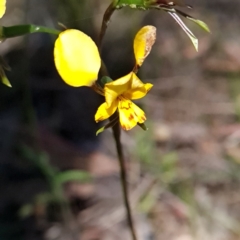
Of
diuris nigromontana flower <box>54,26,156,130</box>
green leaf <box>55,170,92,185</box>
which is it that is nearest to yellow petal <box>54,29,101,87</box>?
diuris nigromontana flower <box>54,26,156,130</box>

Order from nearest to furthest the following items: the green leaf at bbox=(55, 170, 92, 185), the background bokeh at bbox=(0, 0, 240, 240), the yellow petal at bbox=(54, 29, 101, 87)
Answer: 1. the yellow petal at bbox=(54, 29, 101, 87)
2. the green leaf at bbox=(55, 170, 92, 185)
3. the background bokeh at bbox=(0, 0, 240, 240)

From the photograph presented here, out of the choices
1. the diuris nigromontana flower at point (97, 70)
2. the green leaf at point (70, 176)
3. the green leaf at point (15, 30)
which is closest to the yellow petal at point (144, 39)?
the diuris nigromontana flower at point (97, 70)

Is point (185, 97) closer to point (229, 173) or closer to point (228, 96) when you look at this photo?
point (228, 96)

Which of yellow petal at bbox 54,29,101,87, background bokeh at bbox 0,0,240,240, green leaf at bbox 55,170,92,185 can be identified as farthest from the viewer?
background bokeh at bbox 0,0,240,240

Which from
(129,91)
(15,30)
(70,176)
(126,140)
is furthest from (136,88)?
(126,140)

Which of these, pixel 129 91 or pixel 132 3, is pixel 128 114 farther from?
pixel 132 3

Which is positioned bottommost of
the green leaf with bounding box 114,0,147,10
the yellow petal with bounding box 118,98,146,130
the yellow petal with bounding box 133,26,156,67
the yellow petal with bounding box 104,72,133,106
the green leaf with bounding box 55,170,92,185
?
the green leaf with bounding box 55,170,92,185

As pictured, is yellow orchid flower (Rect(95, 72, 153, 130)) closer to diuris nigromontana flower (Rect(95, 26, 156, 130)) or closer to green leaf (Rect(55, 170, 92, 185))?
diuris nigromontana flower (Rect(95, 26, 156, 130))
